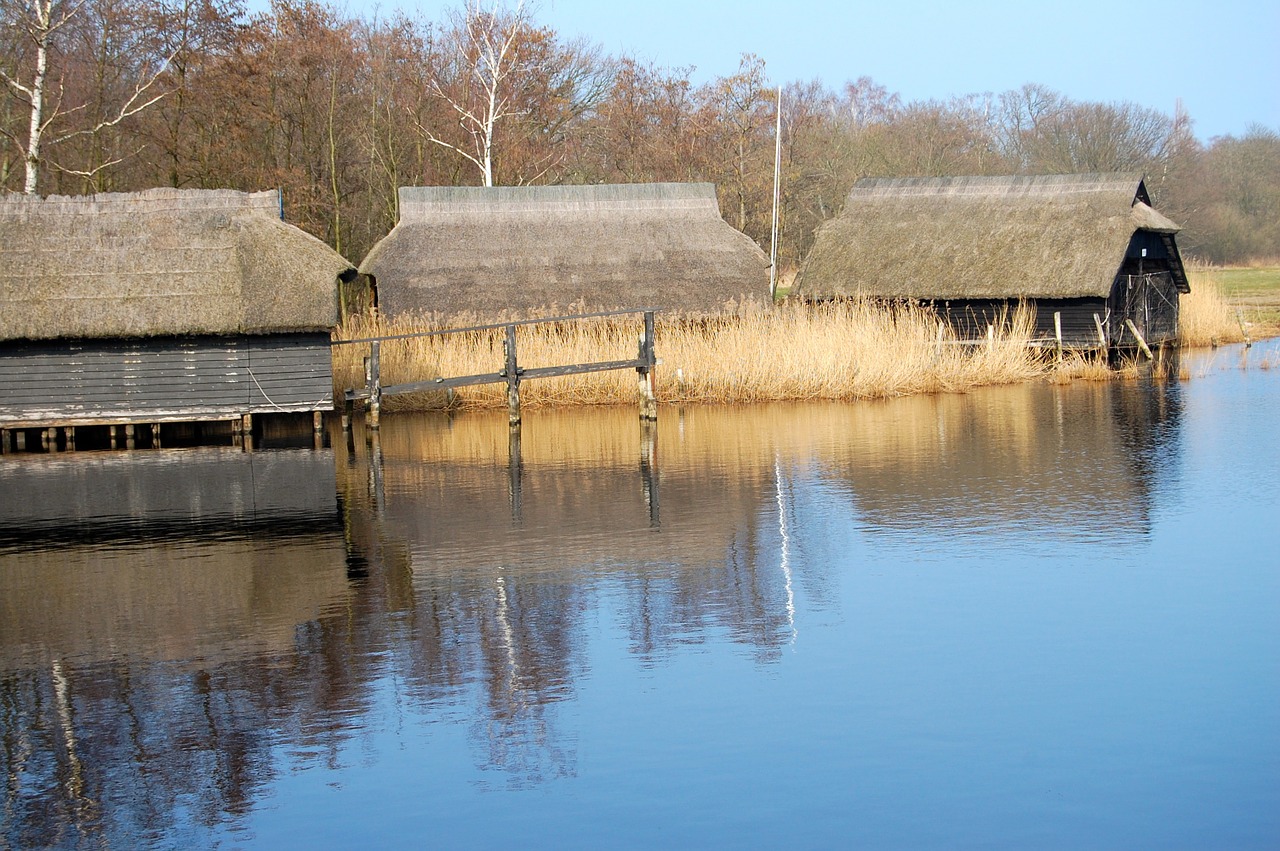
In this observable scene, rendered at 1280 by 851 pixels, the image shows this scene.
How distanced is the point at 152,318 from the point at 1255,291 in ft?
128

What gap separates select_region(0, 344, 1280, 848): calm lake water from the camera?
604 cm

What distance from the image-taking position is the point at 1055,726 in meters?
6.84

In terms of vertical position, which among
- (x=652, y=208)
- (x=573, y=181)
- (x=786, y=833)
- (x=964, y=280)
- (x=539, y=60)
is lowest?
(x=786, y=833)

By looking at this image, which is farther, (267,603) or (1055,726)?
(267,603)

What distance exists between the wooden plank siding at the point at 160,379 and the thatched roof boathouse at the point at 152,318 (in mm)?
15

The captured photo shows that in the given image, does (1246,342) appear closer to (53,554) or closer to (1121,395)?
(1121,395)

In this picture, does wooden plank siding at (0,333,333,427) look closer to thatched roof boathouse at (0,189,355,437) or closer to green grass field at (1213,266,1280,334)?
thatched roof boathouse at (0,189,355,437)

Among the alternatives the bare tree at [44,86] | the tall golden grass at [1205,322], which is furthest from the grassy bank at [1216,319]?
the bare tree at [44,86]

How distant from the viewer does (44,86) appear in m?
25.1

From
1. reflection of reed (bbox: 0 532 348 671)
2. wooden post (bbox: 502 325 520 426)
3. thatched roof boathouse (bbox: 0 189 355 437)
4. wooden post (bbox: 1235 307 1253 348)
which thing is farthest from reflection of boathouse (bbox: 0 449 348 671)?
wooden post (bbox: 1235 307 1253 348)

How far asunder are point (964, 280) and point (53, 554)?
2160 cm

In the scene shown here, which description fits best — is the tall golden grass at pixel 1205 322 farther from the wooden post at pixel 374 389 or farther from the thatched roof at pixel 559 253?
the wooden post at pixel 374 389

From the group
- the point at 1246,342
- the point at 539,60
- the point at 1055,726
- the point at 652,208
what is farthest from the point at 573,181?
the point at 1055,726

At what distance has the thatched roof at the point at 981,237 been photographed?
28.5 meters
